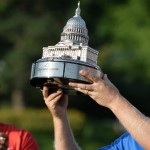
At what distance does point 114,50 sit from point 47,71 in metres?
30.6

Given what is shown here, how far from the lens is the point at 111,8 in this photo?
38156mm

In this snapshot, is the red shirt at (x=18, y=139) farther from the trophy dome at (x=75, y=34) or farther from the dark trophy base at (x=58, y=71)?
the trophy dome at (x=75, y=34)

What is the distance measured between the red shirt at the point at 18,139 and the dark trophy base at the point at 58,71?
2.53 feet

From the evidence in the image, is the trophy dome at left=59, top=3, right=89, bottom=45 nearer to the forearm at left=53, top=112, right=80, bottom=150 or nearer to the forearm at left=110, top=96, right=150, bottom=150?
the forearm at left=53, top=112, right=80, bottom=150

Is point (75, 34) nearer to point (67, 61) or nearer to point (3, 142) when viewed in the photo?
point (67, 61)

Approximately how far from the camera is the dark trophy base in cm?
552

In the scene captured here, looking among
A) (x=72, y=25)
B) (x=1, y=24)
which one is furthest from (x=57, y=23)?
(x=72, y=25)

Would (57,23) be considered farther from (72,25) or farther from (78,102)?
(72,25)

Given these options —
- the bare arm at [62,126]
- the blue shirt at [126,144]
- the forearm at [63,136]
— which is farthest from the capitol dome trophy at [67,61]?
the blue shirt at [126,144]

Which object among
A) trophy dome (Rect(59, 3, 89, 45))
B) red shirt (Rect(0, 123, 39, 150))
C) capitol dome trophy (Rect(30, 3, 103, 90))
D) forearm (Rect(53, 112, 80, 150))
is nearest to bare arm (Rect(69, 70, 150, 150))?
capitol dome trophy (Rect(30, 3, 103, 90))

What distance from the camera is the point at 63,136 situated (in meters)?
6.09

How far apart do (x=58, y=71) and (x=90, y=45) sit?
96.2ft

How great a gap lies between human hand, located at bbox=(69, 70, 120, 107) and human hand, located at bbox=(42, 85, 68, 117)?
21.7 inches

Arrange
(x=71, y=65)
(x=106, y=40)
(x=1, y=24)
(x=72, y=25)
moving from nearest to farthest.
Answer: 1. (x=71, y=65)
2. (x=72, y=25)
3. (x=1, y=24)
4. (x=106, y=40)
